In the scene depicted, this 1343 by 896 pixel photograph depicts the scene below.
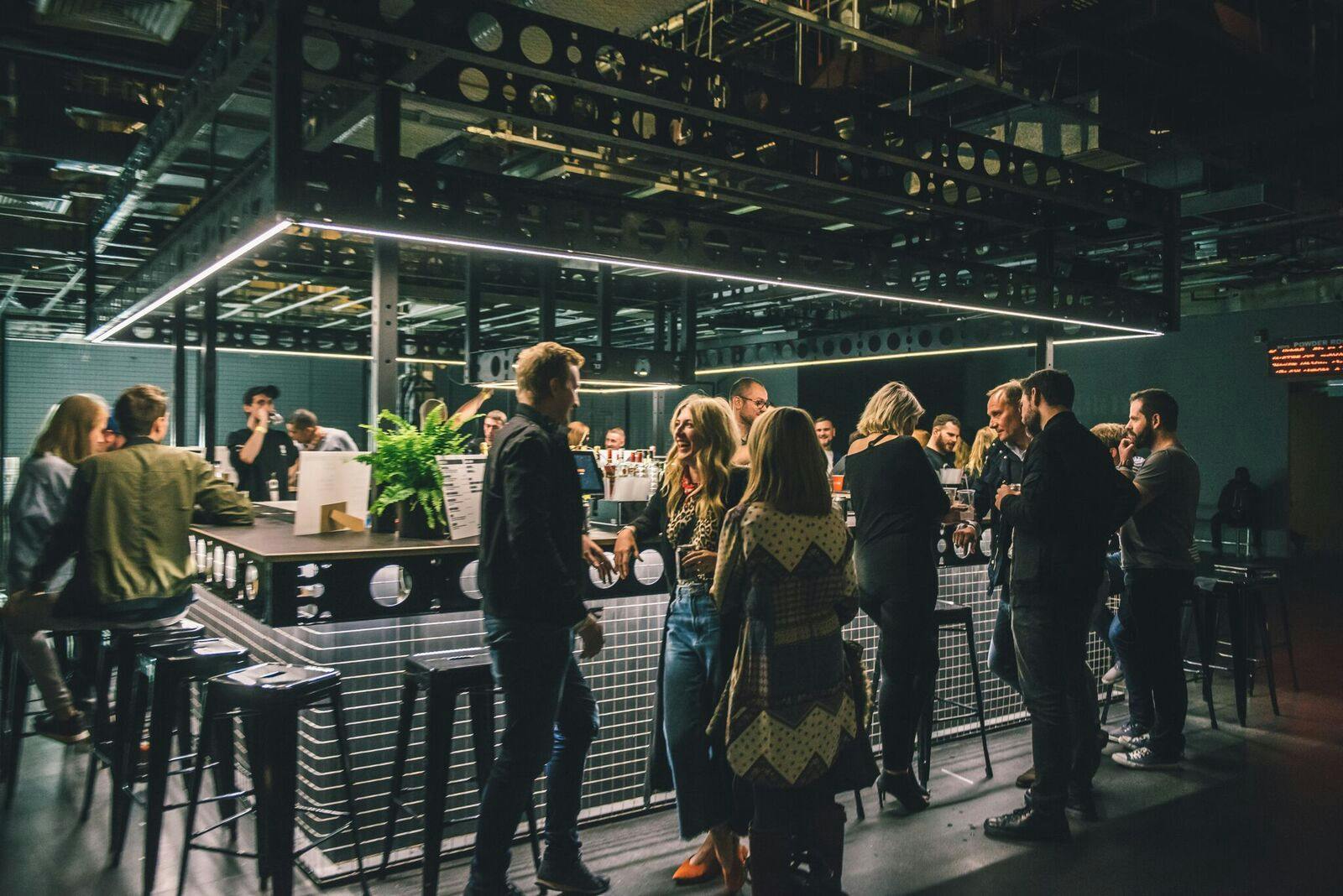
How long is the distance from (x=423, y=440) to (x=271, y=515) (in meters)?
1.77

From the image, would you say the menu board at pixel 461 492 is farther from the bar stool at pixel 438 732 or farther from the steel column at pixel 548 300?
the steel column at pixel 548 300

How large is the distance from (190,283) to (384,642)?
278 cm

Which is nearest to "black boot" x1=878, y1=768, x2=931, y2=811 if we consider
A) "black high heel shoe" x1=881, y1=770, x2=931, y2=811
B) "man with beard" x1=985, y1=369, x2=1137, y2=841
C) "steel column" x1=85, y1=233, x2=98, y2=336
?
"black high heel shoe" x1=881, y1=770, x2=931, y2=811

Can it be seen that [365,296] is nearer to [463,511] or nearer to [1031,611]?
[463,511]

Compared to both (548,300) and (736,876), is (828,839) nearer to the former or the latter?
(736,876)

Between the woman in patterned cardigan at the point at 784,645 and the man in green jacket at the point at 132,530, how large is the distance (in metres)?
2.28

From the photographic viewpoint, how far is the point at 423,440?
3.35 metres

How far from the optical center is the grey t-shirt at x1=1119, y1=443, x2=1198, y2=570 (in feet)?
13.1

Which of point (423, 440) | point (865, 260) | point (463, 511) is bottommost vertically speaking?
point (463, 511)

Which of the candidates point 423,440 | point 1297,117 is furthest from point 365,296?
point 1297,117

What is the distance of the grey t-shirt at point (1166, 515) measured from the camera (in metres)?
3.99

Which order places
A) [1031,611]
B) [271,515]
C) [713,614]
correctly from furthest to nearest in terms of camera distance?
[271,515] → [1031,611] → [713,614]

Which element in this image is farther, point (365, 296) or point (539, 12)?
point (365, 296)

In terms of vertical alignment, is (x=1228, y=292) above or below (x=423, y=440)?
above
